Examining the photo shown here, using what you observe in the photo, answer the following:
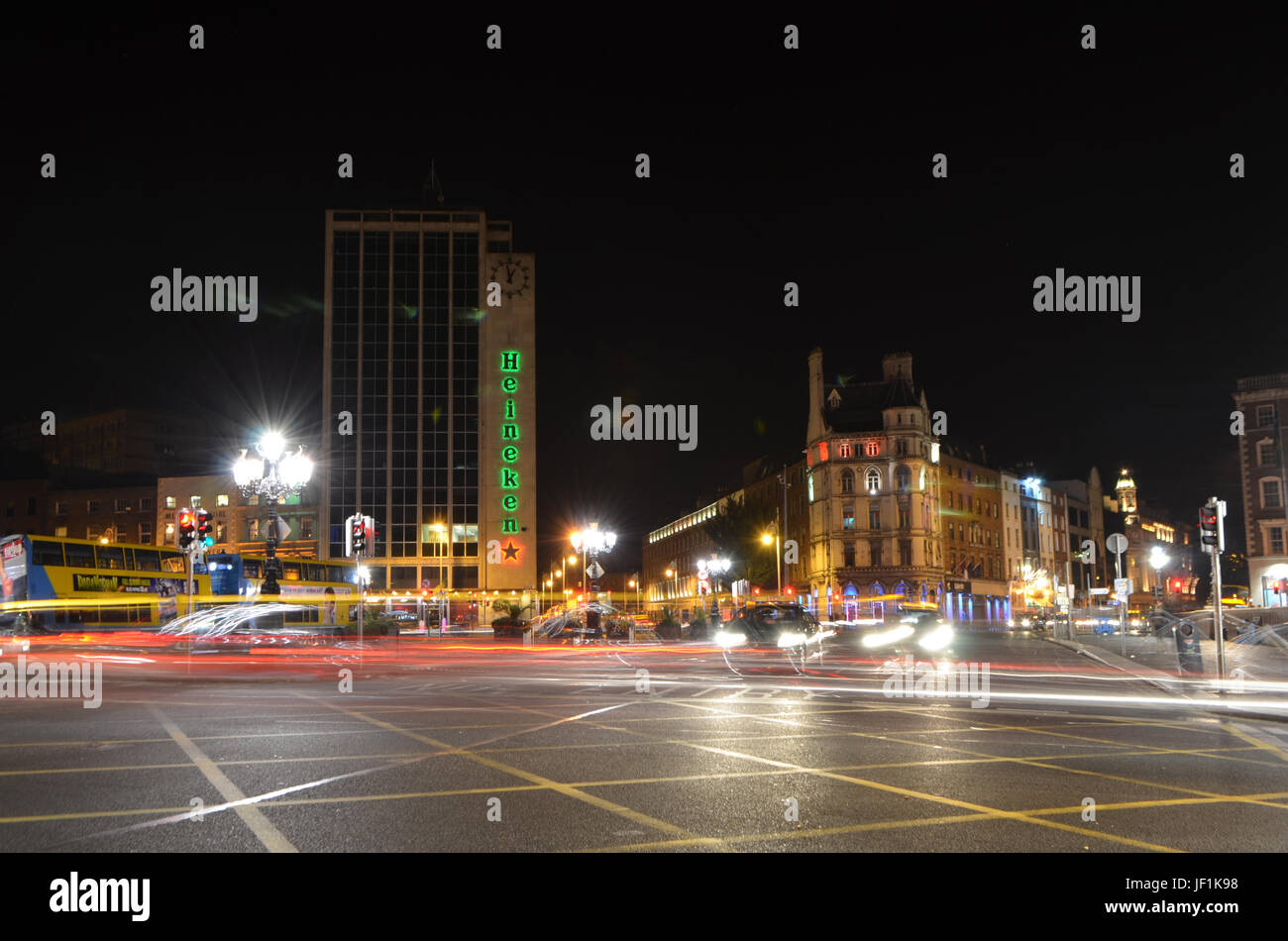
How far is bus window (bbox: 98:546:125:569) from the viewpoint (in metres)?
35.4

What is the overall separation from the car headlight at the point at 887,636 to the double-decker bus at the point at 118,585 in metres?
23.4

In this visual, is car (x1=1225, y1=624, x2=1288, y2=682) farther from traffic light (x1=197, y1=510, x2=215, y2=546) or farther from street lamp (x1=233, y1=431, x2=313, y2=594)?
street lamp (x1=233, y1=431, x2=313, y2=594)

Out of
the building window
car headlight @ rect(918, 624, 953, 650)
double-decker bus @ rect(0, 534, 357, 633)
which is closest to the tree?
car headlight @ rect(918, 624, 953, 650)

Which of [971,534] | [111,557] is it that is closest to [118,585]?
[111,557]

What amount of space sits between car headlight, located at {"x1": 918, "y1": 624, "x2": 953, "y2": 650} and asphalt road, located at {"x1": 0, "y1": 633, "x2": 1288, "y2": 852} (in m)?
20.6

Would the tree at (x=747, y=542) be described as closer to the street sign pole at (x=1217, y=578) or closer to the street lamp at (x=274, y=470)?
the street lamp at (x=274, y=470)

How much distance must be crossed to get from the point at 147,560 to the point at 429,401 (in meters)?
49.6

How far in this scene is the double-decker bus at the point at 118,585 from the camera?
31734 mm

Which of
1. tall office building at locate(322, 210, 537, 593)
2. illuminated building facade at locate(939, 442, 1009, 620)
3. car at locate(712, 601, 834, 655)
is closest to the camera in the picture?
car at locate(712, 601, 834, 655)

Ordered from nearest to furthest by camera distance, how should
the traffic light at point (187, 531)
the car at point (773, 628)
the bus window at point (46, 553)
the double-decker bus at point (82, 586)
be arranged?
1. the traffic light at point (187, 531)
2. the double-decker bus at point (82, 586)
3. the bus window at point (46, 553)
4. the car at point (773, 628)

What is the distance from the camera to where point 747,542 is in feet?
244

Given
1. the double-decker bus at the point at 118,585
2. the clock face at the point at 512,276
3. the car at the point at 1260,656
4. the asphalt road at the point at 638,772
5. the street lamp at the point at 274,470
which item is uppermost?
the clock face at the point at 512,276

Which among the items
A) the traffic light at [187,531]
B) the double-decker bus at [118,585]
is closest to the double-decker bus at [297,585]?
the double-decker bus at [118,585]

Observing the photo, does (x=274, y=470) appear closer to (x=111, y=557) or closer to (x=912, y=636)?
(x=111, y=557)
